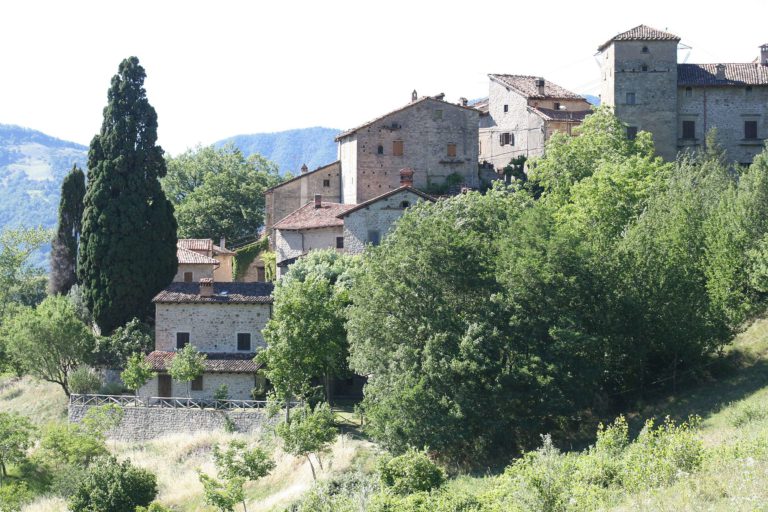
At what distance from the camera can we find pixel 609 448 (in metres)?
27.7

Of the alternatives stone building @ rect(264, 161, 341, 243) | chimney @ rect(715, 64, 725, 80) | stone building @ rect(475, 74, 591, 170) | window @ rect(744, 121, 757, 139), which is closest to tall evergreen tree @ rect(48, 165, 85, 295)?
stone building @ rect(264, 161, 341, 243)

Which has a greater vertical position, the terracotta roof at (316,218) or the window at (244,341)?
the terracotta roof at (316,218)

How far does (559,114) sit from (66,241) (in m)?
30.1

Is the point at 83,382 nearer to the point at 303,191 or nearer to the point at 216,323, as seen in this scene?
the point at 216,323

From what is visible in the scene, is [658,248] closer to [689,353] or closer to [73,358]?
[689,353]

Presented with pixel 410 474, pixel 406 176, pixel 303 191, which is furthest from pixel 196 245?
pixel 410 474

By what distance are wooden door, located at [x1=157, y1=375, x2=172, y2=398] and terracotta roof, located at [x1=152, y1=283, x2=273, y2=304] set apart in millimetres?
3430

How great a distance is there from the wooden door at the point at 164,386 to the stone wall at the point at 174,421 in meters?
2.07

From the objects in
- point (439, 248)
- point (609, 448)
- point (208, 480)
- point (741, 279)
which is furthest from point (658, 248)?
point (208, 480)

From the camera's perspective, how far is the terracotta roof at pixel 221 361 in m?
48.4

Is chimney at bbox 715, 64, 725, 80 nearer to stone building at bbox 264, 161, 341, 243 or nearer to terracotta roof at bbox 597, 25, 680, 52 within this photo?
terracotta roof at bbox 597, 25, 680, 52

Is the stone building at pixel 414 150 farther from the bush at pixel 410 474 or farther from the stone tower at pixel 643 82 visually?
the bush at pixel 410 474

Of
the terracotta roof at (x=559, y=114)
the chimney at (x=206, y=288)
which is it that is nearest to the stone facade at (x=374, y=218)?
the chimney at (x=206, y=288)

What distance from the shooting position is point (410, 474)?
103 ft
